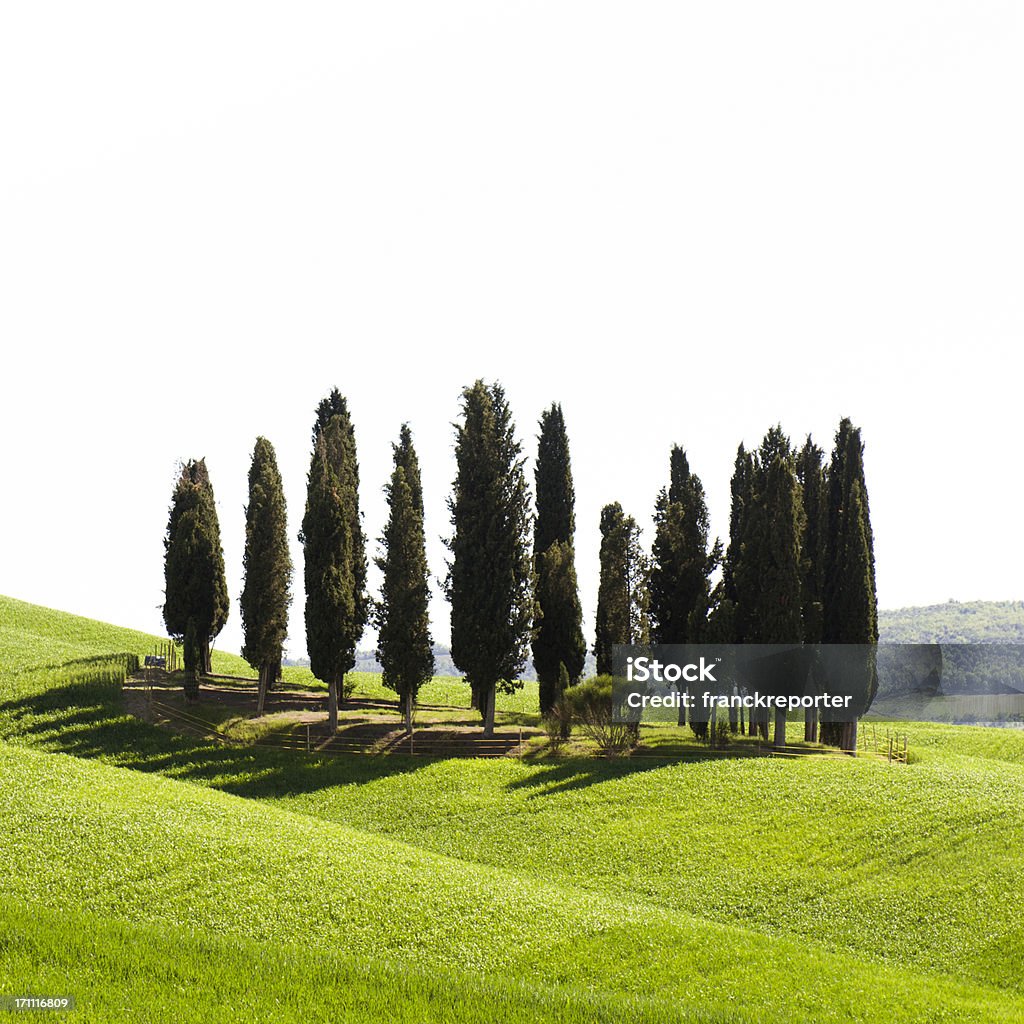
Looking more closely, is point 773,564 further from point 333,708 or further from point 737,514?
point 333,708

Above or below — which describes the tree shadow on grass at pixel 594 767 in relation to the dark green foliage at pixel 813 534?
below

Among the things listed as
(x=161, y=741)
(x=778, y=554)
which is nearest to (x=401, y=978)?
(x=161, y=741)

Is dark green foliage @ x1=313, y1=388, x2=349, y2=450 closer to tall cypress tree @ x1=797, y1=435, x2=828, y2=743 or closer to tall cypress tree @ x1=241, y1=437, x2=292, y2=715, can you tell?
tall cypress tree @ x1=241, y1=437, x2=292, y2=715

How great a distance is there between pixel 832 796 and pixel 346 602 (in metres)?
22.8

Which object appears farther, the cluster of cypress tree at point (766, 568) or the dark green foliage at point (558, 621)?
the dark green foliage at point (558, 621)

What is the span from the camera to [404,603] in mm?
42781

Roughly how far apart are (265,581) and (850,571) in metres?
28.3

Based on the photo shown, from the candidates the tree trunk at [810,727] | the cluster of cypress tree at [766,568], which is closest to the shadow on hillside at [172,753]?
the cluster of cypress tree at [766,568]

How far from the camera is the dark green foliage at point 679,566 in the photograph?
47062 mm

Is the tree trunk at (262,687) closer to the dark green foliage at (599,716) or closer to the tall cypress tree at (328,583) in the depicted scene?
the tall cypress tree at (328,583)

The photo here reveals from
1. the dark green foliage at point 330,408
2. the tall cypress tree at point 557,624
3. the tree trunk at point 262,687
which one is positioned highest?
the dark green foliage at point 330,408

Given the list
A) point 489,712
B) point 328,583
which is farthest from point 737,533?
point 328,583

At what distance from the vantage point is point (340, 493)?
149 feet

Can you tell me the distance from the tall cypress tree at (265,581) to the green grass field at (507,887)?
8.58 m
